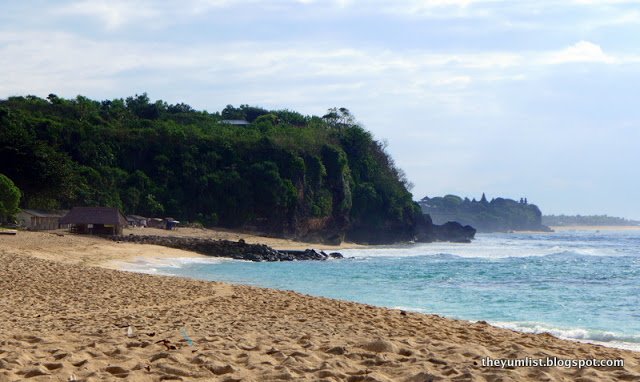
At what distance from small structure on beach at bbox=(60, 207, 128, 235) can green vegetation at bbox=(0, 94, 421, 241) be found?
751 centimetres

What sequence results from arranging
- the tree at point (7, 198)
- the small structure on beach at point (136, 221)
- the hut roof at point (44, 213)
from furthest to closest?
the small structure on beach at point (136, 221)
the hut roof at point (44, 213)
the tree at point (7, 198)

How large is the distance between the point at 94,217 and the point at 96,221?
0.42 meters

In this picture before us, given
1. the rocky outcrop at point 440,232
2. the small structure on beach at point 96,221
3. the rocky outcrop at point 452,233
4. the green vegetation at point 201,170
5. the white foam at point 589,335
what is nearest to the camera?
the white foam at point 589,335

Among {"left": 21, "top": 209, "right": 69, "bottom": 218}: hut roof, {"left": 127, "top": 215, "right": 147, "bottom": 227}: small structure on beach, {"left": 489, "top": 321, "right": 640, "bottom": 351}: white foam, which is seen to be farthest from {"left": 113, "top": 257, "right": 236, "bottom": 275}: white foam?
{"left": 127, "top": 215, "right": 147, "bottom": 227}: small structure on beach

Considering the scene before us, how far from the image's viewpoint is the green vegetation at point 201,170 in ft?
186

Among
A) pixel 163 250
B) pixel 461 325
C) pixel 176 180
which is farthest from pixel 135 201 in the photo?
pixel 461 325

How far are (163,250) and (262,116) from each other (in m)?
65.4

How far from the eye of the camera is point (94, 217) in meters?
46.4

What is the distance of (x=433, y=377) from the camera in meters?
5.32

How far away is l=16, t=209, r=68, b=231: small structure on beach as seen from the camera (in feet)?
155

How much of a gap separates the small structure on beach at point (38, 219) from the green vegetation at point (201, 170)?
3475mm

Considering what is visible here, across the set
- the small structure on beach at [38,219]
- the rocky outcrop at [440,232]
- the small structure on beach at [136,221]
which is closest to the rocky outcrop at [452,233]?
the rocky outcrop at [440,232]

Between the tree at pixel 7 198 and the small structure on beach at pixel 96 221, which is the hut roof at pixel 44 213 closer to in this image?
the small structure on beach at pixel 96 221

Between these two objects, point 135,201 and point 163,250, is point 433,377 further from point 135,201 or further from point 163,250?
point 135,201
